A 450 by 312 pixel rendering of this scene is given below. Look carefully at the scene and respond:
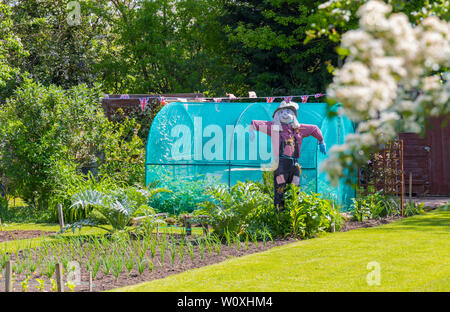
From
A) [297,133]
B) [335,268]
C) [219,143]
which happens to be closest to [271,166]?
[297,133]

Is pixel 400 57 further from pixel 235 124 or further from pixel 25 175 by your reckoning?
pixel 25 175

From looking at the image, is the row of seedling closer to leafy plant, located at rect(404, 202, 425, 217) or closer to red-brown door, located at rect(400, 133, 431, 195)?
leafy plant, located at rect(404, 202, 425, 217)

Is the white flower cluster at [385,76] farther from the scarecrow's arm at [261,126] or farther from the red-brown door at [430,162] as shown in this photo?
the red-brown door at [430,162]

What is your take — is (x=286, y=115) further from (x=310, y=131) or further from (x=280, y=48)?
(x=280, y=48)

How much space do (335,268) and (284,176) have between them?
312 centimetres

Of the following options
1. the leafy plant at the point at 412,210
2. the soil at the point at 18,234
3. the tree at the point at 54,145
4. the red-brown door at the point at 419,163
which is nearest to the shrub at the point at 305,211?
the leafy plant at the point at 412,210

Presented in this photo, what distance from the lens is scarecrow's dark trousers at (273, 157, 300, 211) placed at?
998 centimetres

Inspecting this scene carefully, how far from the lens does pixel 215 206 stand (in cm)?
908

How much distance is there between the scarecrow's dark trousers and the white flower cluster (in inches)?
265

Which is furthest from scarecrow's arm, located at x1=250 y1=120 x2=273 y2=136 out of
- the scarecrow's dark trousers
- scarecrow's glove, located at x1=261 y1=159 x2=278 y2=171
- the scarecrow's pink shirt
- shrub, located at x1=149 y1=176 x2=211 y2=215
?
shrub, located at x1=149 y1=176 x2=211 y2=215

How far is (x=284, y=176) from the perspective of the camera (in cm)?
1009
